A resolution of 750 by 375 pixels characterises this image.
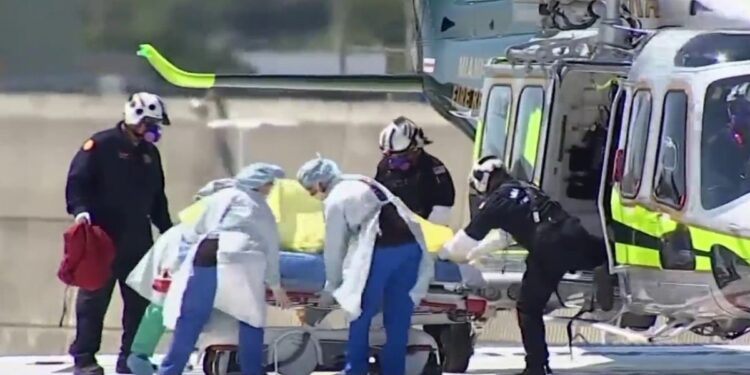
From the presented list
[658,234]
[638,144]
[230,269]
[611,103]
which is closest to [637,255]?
[658,234]

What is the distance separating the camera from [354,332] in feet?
23.4

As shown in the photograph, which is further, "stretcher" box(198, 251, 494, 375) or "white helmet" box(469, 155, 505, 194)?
"white helmet" box(469, 155, 505, 194)

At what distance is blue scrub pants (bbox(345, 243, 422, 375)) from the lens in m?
7.05

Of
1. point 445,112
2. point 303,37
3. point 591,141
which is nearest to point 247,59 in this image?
point 303,37

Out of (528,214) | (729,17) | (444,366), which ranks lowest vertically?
(444,366)

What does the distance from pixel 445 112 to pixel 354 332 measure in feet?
15.2

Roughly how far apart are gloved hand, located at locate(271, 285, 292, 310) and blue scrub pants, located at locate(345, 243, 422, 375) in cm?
30

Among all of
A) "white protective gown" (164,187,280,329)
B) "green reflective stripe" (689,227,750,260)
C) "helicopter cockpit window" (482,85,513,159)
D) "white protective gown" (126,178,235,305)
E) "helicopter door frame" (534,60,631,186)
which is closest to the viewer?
"green reflective stripe" (689,227,750,260)

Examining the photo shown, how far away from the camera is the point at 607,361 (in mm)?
8680

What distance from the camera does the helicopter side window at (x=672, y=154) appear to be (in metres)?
6.82

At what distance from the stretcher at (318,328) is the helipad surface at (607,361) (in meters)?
0.57

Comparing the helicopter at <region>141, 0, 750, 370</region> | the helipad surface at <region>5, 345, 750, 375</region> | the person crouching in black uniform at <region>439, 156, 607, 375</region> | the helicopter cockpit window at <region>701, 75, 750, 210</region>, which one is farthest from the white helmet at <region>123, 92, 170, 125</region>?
the helicopter cockpit window at <region>701, 75, 750, 210</region>

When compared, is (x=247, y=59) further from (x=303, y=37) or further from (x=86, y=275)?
(x=86, y=275)

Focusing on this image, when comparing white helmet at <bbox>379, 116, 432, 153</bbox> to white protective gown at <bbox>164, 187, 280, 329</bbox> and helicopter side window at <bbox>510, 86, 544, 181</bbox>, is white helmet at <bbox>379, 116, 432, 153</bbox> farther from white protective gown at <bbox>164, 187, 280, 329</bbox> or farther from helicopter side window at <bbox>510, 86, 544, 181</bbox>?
white protective gown at <bbox>164, 187, 280, 329</bbox>
